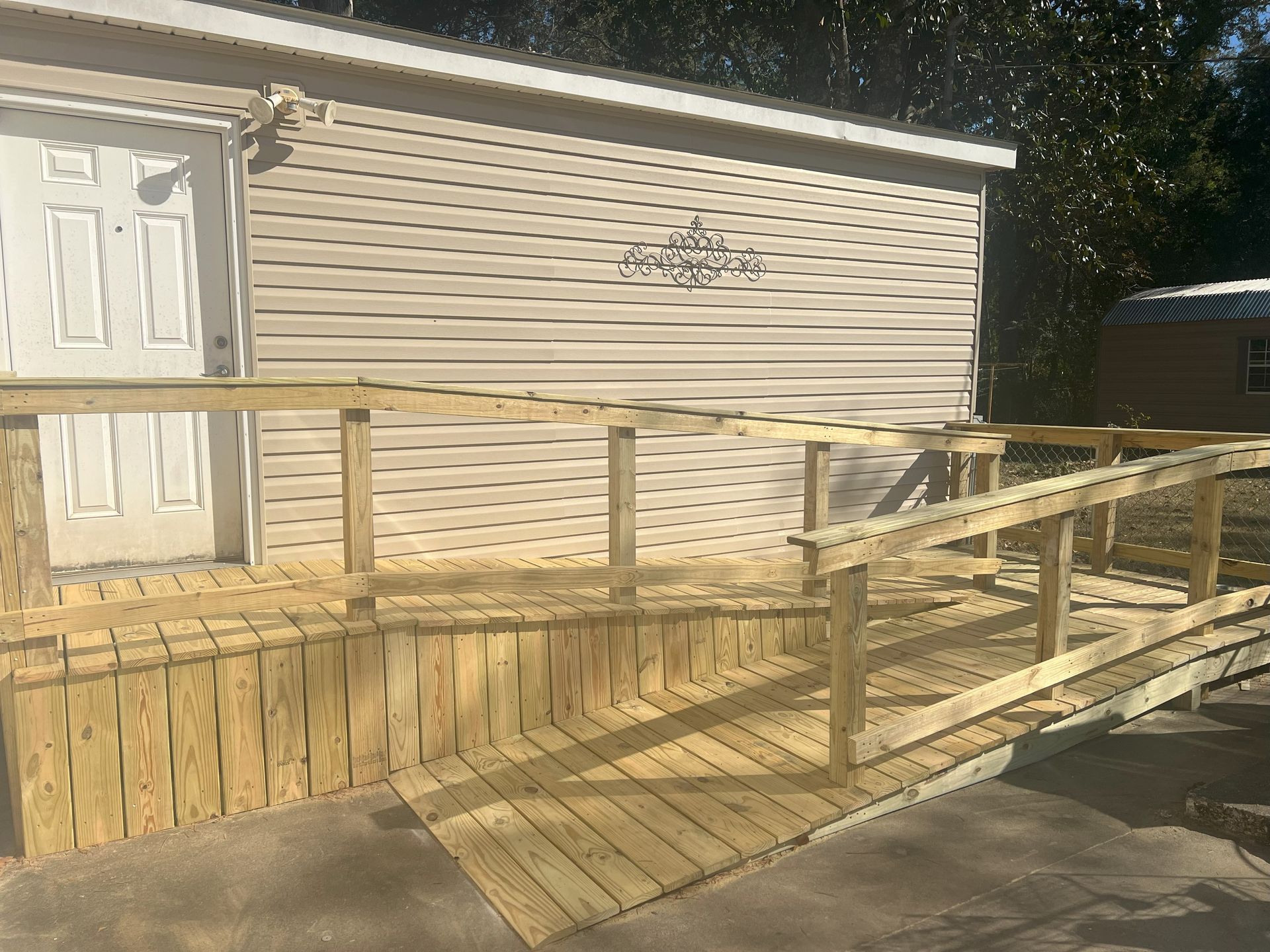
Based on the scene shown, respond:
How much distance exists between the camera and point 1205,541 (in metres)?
4.24

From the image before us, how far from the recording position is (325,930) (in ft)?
8.34

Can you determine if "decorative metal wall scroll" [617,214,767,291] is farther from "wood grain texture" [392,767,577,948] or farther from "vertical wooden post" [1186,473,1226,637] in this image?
"wood grain texture" [392,767,577,948]

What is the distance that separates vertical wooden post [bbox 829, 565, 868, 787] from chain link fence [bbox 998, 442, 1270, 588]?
12.7 ft

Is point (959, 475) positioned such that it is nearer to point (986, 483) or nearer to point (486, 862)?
point (986, 483)

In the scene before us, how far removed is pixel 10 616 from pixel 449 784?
1.40 meters

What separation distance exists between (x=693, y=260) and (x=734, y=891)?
12.1 feet

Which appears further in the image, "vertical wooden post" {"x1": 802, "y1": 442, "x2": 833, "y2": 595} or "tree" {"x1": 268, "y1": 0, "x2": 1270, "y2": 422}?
"tree" {"x1": 268, "y1": 0, "x2": 1270, "y2": 422}

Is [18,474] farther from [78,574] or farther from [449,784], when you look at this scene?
[449,784]

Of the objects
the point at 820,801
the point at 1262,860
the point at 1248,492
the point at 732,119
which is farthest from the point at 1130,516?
the point at 820,801

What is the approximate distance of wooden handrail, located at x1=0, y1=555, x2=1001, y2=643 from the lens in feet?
9.16

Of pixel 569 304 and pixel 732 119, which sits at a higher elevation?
pixel 732 119

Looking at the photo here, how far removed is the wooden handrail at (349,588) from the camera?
2.79 metres

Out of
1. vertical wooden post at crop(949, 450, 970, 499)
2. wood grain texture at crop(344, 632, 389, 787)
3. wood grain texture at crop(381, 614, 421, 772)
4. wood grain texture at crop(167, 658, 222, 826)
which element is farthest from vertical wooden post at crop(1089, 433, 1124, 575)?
wood grain texture at crop(167, 658, 222, 826)

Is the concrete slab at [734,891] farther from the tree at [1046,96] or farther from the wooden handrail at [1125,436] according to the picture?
the tree at [1046,96]
